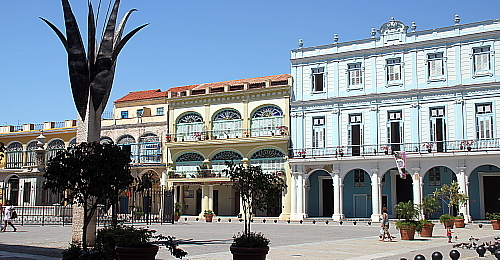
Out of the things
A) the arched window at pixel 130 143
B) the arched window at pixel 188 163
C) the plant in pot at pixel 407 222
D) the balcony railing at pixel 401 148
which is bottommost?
the plant in pot at pixel 407 222

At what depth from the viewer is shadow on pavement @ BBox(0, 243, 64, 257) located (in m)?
16.5

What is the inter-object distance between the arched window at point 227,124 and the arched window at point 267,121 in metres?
1.27

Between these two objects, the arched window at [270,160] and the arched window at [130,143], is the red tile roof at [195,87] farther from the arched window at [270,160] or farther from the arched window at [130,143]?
the arched window at [270,160]

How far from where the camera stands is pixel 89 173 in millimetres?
11695

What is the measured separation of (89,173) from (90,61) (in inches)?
279

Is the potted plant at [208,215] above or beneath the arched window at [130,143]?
beneath

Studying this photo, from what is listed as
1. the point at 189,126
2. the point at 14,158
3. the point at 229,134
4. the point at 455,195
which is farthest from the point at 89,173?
the point at 14,158

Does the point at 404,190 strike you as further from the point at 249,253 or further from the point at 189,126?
the point at 249,253

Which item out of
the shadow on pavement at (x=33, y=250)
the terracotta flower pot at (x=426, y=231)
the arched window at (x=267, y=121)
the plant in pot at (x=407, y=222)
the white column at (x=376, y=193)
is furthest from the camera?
the arched window at (x=267, y=121)

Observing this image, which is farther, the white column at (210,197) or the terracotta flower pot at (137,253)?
the white column at (210,197)

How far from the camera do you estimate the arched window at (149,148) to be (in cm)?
4850

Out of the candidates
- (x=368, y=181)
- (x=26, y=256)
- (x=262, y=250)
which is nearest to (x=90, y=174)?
(x=262, y=250)

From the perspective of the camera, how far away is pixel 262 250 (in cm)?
1312

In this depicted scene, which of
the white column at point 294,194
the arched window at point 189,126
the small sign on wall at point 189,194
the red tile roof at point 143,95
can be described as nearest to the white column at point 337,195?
the white column at point 294,194
